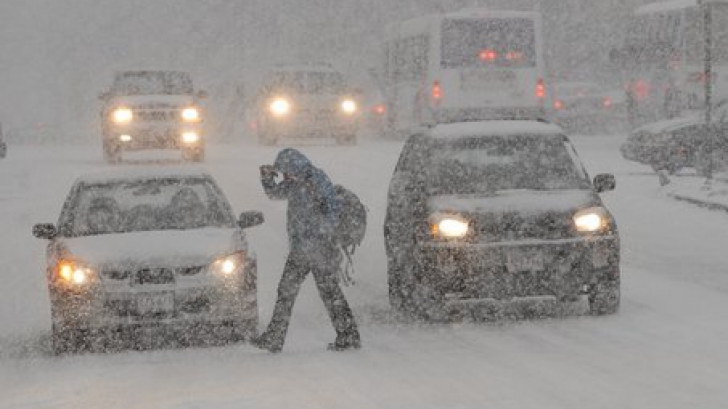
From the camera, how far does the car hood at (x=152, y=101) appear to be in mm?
31016

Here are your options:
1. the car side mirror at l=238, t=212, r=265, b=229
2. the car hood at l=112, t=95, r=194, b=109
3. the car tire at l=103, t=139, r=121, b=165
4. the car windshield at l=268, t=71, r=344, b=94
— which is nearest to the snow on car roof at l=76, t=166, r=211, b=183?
the car side mirror at l=238, t=212, r=265, b=229

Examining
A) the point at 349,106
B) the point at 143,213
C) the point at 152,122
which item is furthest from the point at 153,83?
the point at 143,213

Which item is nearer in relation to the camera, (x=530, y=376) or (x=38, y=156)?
(x=530, y=376)

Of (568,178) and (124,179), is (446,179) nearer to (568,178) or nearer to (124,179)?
(568,178)

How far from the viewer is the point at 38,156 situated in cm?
3738

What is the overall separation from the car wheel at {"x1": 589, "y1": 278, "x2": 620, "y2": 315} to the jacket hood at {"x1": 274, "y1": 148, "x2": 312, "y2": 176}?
278 centimetres

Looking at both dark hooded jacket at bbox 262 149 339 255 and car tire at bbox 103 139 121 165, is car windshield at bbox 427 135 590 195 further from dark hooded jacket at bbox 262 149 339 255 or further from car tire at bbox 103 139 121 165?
car tire at bbox 103 139 121 165

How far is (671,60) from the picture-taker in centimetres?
3931

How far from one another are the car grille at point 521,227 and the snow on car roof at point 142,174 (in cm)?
233

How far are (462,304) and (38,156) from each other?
80.5 ft

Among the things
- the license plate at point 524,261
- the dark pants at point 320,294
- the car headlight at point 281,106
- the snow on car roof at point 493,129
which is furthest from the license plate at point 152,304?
the car headlight at point 281,106

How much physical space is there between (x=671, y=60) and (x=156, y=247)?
1135 inches

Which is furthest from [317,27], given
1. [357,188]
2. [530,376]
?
[530,376]

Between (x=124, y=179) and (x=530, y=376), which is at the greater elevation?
(x=124, y=179)
